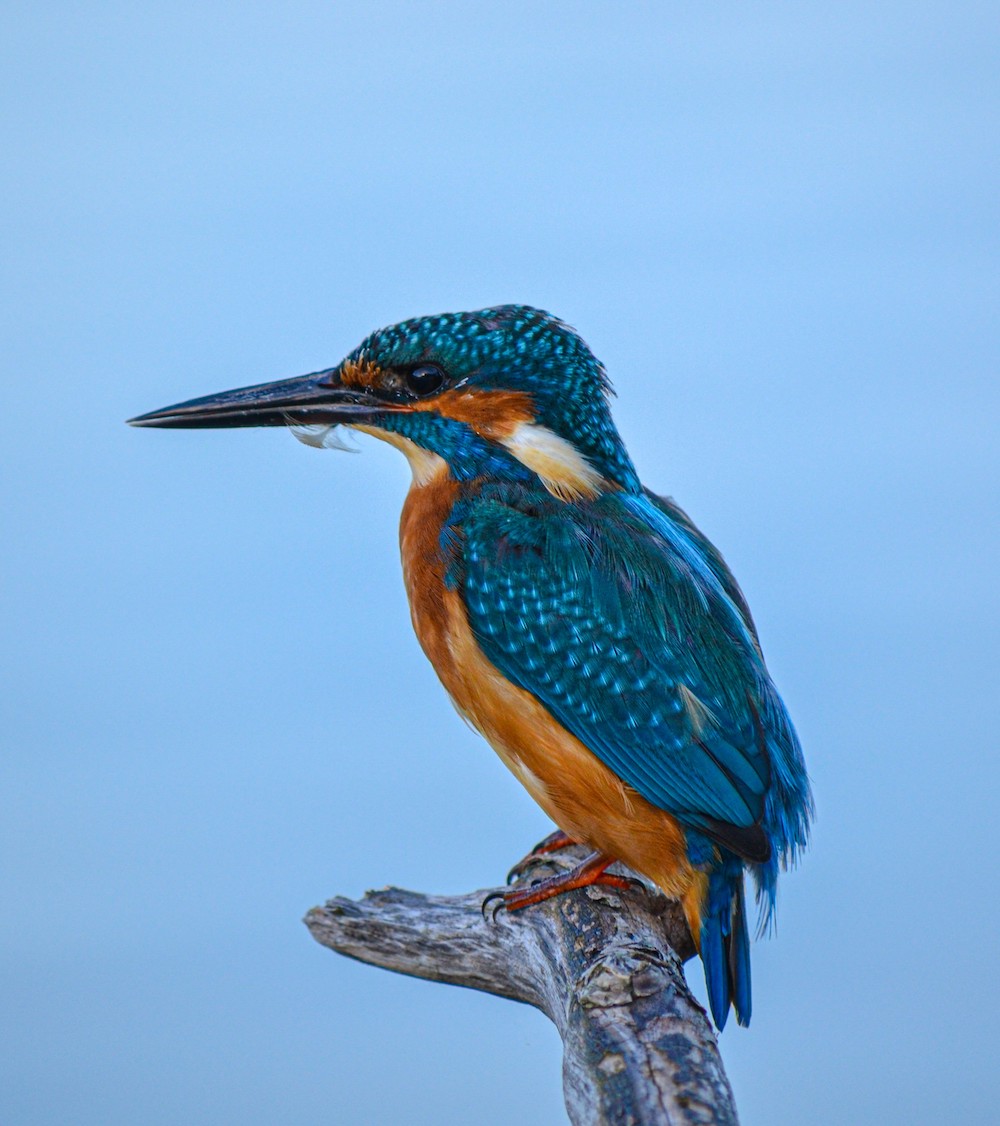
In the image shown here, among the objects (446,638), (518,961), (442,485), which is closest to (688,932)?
(518,961)

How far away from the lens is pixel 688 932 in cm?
227

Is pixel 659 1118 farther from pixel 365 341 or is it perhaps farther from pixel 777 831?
pixel 365 341

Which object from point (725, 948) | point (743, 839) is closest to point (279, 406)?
point (743, 839)

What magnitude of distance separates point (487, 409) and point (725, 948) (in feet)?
2.91

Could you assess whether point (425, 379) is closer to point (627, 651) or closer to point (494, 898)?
point (627, 651)

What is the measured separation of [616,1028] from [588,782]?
42 centimetres

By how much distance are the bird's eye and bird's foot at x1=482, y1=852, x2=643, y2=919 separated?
2.57 ft

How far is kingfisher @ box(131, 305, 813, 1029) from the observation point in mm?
2025

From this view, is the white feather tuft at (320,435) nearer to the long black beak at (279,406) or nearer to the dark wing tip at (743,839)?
the long black beak at (279,406)

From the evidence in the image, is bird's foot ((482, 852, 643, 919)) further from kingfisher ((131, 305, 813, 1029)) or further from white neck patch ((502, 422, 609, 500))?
white neck patch ((502, 422, 609, 500))

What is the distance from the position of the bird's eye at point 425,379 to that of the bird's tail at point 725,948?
84 cm

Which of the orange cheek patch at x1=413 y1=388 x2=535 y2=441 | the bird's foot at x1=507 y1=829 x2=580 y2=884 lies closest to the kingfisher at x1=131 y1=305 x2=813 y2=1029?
the orange cheek patch at x1=413 y1=388 x2=535 y2=441

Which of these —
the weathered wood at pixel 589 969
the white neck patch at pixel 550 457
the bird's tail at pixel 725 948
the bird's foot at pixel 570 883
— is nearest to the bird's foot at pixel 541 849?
the weathered wood at pixel 589 969

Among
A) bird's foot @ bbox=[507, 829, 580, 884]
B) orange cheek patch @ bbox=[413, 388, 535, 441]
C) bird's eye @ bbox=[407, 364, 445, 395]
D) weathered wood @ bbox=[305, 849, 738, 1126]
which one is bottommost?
weathered wood @ bbox=[305, 849, 738, 1126]
